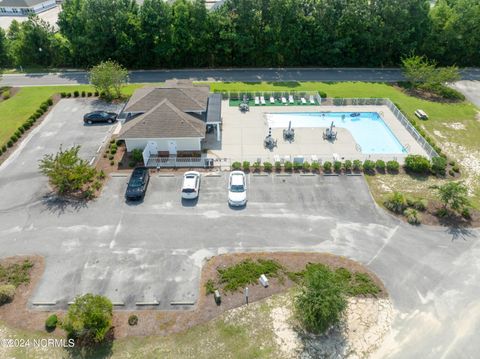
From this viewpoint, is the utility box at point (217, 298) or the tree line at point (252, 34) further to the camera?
the tree line at point (252, 34)

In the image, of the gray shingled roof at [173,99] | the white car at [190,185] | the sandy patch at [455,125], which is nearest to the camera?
the white car at [190,185]

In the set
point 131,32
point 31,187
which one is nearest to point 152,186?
point 31,187

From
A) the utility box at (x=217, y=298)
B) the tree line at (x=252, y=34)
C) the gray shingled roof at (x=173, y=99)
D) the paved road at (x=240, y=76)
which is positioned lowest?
the utility box at (x=217, y=298)

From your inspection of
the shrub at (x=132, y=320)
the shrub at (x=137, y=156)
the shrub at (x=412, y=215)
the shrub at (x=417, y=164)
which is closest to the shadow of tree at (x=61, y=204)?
the shrub at (x=137, y=156)

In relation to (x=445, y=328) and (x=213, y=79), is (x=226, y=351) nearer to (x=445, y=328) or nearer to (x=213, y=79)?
(x=445, y=328)

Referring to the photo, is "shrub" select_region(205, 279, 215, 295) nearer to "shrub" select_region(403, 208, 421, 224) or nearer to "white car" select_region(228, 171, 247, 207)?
"white car" select_region(228, 171, 247, 207)

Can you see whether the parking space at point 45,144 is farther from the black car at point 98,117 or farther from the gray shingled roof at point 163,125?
the gray shingled roof at point 163,125

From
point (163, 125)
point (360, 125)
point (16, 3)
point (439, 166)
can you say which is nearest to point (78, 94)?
point (163, 125)
